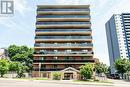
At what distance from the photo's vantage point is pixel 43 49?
7375 centimetres

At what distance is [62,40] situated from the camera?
2911 inches

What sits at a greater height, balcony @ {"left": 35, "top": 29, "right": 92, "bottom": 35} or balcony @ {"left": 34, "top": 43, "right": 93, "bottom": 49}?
balcony @ {"left": 35, "top": 29, "right": 92, "bottom": 35}

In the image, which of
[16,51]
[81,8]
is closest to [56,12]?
[81,8]

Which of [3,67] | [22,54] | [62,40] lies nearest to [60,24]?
[62,40]

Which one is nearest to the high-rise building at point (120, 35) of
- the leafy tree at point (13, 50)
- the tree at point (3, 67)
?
the leafy tree at point (13, 50)

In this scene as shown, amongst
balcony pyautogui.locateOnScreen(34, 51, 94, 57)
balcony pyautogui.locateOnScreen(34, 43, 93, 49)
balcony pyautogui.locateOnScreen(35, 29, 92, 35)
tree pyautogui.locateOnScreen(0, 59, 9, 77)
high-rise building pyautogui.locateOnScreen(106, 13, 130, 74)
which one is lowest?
tree pyautogui.locateOnScreen(0, 59, 9, 77)

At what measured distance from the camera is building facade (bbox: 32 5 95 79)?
7150 centimetres

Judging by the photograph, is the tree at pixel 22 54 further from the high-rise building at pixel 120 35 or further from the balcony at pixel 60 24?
the high-rise building at pixel 120 35

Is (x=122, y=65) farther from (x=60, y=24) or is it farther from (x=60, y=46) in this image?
(x=60, y=24)

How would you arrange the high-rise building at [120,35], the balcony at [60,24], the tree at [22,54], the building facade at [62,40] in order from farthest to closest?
the high-rise building at [120,35] < the tree at [22,54] < the balcony at [60,24] < the building facade at [62,40]

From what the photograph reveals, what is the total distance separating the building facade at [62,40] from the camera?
235ft

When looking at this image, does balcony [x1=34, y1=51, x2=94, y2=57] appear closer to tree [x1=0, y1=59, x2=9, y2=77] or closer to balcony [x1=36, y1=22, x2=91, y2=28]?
balcony [x1=36, y1=22, x2=91, y2=28]

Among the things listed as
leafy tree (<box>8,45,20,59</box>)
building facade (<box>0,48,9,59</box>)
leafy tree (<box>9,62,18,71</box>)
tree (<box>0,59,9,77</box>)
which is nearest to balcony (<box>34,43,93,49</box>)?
leafy tree (<box>9,62,18,71</box>)

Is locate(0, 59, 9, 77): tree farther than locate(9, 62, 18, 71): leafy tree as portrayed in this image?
No
